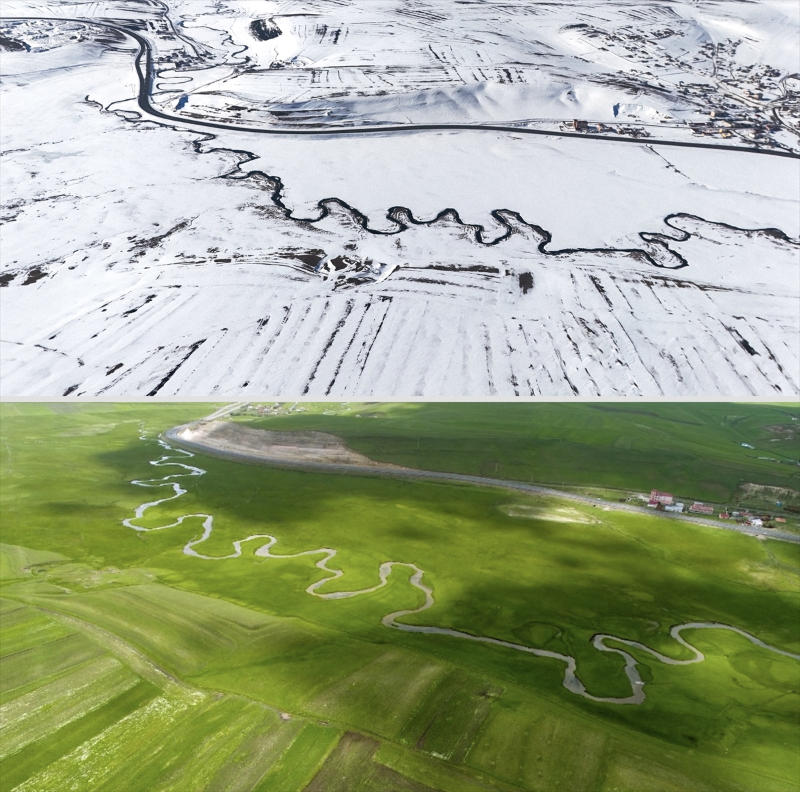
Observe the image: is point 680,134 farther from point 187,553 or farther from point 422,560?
point 187,553

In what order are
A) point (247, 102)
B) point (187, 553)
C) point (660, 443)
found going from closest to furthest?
point (247, 102), point (187, 553), point (660, 443)

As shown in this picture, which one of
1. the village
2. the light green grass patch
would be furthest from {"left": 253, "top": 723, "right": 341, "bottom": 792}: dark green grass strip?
the village

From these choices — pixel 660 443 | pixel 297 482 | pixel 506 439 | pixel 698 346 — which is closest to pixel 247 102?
pixel 698 346

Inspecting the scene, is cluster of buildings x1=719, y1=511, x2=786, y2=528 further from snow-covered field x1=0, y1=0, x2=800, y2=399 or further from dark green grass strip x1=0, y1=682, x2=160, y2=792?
dark green grass strip x1=0, y1=682, x2=160, y2=792

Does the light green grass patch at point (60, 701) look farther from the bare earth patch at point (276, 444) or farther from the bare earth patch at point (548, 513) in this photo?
the bare earth patch at point (276, 444)

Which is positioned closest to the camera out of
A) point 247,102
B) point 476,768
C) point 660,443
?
Result: point 476,768
